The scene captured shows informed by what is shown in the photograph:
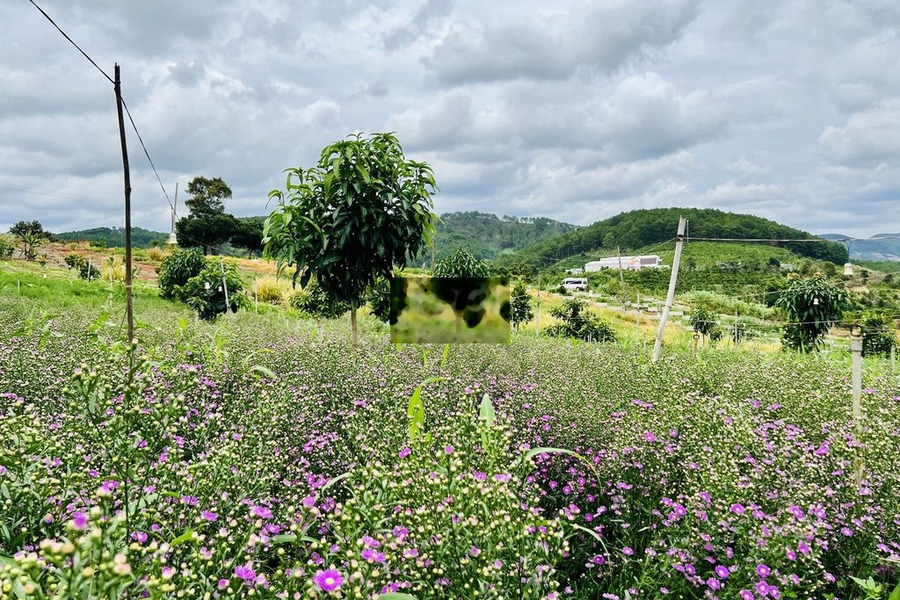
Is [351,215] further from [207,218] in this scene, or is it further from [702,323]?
[207,218]

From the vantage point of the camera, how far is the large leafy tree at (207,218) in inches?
2263

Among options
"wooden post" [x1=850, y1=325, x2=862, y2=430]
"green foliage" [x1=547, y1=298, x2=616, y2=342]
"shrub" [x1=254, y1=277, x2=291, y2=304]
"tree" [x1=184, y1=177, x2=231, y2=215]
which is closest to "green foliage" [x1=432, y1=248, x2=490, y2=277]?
"green foliage" [x1=547, y1=298, x2=616, y2=342]

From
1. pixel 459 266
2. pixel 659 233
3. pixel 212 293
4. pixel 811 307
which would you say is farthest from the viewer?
pixel 659 233

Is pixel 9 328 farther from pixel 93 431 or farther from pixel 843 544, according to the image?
pixel 843 544

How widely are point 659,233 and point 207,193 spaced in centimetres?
8361

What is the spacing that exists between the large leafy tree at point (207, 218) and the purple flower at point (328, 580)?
2156 inches

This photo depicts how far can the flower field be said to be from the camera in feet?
5.60

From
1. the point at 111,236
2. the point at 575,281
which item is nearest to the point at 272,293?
the point at 575,281

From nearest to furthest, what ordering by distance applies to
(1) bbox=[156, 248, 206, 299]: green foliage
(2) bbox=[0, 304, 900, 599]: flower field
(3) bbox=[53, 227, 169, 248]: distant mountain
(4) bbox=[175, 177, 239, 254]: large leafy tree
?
(2) bbox=[0, 304, 900, 599]: flower field, (1) bbox=[156, 248, 206, 299]: green foliage, (4) bbox=[175, 177, 239, 254]: large leafy tree, (3) bbox=[53, 227, 169, 248]: distant mountain

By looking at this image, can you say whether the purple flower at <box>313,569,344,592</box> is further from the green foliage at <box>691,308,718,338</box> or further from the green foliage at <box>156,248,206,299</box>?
the green foliage at <box>691,308,718,338</box>

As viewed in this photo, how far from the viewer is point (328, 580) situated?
1514mm

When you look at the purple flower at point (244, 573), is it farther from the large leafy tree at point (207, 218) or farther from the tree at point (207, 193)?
the tree at point (207, 193)

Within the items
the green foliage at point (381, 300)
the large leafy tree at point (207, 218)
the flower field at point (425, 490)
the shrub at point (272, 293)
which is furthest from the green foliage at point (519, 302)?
the large leafy tree at point (207, 218)

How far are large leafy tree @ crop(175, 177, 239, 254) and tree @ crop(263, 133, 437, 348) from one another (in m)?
49.9
